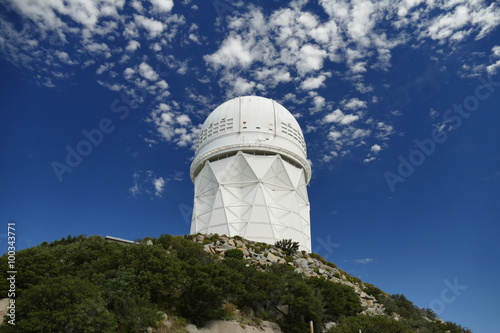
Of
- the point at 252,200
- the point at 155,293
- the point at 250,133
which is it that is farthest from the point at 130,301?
the point at 250,133

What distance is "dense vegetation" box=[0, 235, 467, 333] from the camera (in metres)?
15.1

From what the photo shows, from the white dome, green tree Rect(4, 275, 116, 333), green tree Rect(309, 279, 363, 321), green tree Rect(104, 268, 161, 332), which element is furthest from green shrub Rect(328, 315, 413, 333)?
the white dome

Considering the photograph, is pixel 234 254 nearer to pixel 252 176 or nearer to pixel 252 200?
pixel 252 200

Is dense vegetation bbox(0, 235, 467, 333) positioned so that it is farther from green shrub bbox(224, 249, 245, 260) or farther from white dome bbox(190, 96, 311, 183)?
white dome bbox(190, 96, 311, 183)

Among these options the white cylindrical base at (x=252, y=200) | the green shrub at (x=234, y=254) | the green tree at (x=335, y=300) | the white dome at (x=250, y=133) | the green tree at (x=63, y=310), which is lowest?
the green tree at (x=63, y=310)

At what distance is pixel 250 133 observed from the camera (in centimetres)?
4000

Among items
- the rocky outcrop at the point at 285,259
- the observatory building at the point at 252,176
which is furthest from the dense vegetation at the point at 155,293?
the observatory building at the point at 252,176

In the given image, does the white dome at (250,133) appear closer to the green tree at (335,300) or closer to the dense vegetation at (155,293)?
the dense vegetation at (155,293)

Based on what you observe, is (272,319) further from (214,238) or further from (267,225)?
(267,225)

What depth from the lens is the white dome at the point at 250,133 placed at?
3962 cm

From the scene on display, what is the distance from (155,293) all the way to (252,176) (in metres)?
20.6

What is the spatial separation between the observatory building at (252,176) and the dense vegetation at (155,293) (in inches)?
472

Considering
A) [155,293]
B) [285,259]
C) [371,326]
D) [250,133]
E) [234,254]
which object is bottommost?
[371,326]

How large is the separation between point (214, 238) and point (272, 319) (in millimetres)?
11445
